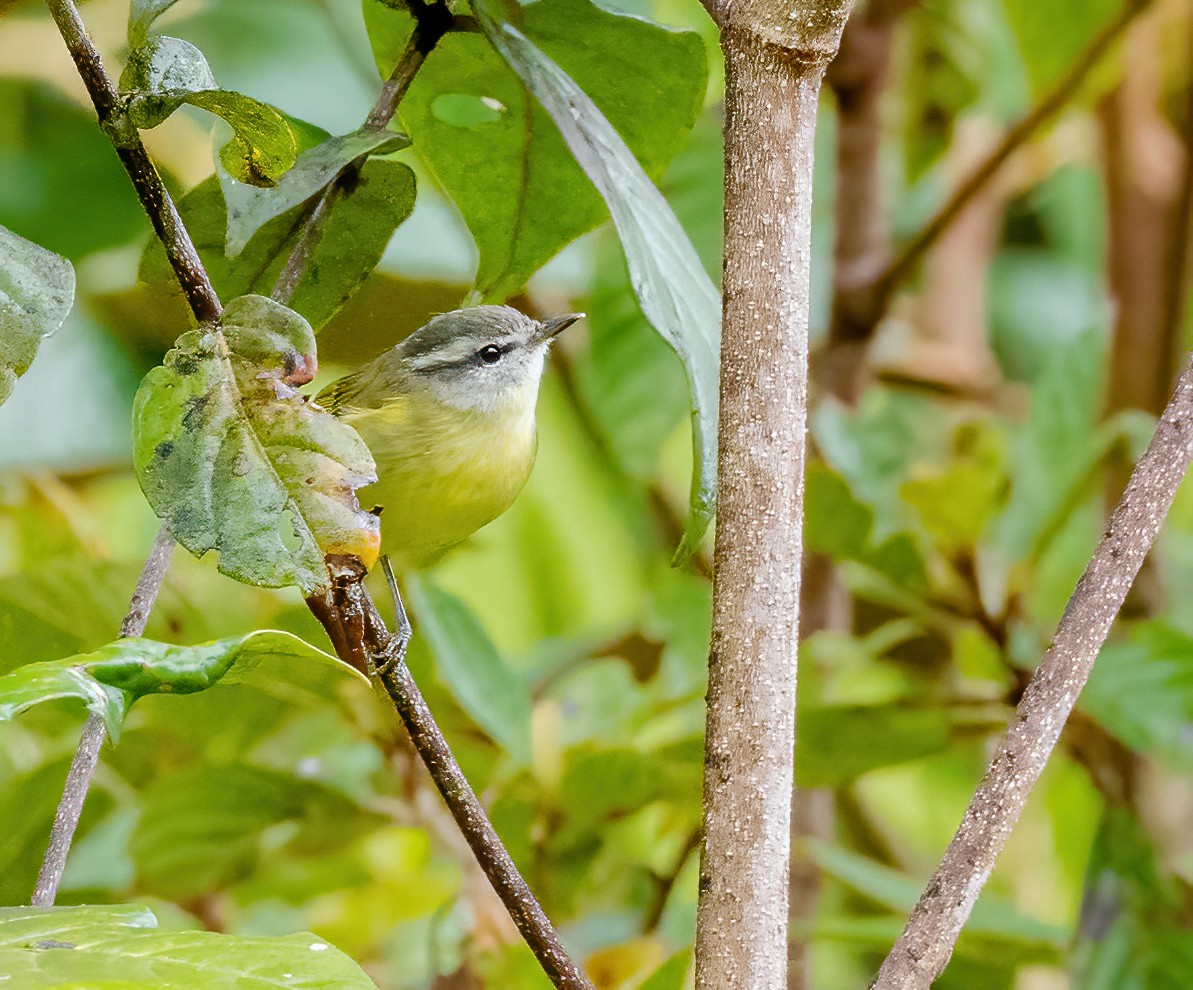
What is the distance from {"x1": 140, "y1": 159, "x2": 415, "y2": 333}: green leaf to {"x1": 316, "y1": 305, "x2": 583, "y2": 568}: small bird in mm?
221

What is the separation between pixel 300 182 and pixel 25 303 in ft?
0.32

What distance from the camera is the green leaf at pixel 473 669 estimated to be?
2.89ft

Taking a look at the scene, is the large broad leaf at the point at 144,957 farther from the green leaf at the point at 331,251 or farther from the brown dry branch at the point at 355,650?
the green leaf at the point at 331,251

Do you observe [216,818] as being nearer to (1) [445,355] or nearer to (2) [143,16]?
(1) [445,355]

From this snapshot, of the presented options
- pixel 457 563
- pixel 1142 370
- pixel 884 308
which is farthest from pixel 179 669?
pixel 1142 370

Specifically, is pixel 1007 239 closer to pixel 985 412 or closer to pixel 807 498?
pixel 985 412

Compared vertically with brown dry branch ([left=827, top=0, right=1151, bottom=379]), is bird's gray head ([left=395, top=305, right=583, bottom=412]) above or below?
below

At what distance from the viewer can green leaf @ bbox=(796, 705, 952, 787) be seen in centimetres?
88

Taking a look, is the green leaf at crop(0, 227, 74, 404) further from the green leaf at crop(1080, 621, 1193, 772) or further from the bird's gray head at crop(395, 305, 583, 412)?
the green leaf at crop(1080, 621, 1193, 772)

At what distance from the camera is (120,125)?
40cm

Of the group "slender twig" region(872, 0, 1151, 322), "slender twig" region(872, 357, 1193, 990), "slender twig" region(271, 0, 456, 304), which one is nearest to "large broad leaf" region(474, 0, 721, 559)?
"slender twig" region(271, 0, 456, 304)

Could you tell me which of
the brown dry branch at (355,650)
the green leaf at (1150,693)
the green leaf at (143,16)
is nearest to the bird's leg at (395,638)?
the brown dry branch at (355,650)

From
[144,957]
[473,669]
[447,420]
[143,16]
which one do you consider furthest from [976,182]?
[144,957]

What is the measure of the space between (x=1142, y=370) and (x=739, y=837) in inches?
44.5
